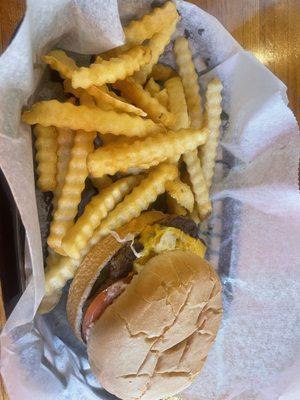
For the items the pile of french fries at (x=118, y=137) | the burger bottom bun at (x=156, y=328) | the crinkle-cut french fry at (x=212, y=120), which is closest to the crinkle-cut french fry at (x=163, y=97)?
the pile of french fries at (x=118, y=137)

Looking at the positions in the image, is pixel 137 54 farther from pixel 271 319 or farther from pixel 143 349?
pixel 271 319

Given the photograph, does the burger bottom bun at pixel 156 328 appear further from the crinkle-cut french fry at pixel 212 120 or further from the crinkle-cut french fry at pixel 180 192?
the crinkle-cut french fry at pixel 212 120

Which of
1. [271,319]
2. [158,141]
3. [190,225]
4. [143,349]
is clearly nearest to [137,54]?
[158,141]

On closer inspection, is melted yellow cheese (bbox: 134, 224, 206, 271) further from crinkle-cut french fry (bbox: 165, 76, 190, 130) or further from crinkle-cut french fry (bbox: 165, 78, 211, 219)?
crinkle-cut french fry (bbox: 165, 76, 190, 130)

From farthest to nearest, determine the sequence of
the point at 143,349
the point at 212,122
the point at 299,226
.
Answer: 1. the point at 299,226
2. the point at 212,122
3. the point at 143,349

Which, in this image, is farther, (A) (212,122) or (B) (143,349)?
(A) (212,122)

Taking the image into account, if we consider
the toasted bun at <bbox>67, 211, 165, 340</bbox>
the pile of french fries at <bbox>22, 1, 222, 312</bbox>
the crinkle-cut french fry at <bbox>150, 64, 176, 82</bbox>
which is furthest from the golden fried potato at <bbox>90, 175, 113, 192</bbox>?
the crinkle-cut french fry at <bbox>150, 64, 176, 82</bbox>
